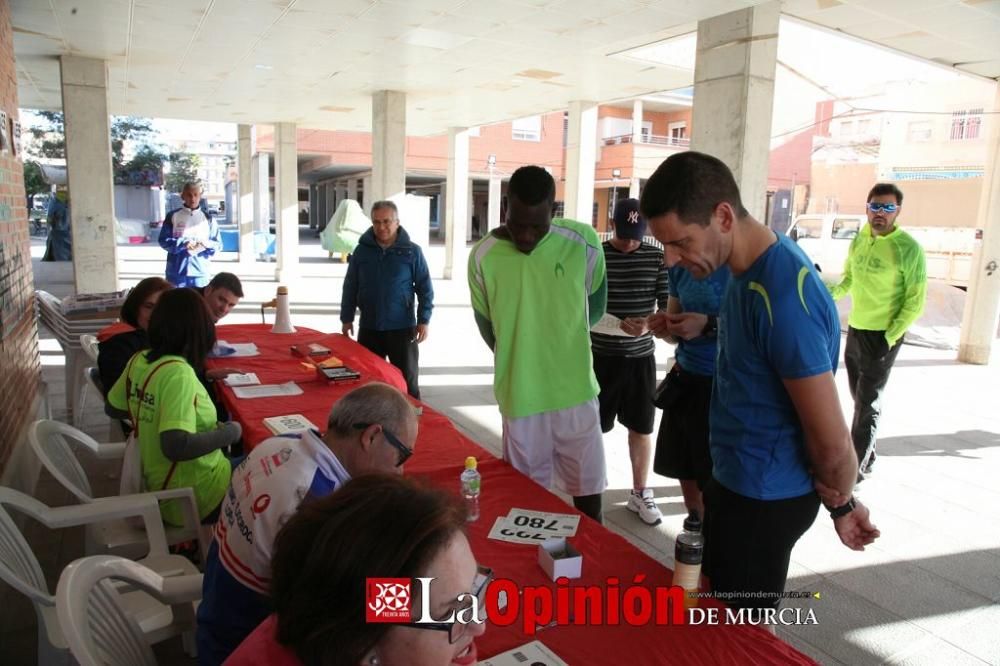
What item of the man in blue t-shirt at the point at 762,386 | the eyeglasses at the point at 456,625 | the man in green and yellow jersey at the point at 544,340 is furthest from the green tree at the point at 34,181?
the eyeglasses at the point at 456,625

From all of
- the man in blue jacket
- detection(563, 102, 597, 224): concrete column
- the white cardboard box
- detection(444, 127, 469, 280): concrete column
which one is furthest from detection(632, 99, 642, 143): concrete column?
the white cardboard box

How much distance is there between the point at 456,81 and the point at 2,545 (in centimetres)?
911

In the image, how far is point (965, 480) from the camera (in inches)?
176

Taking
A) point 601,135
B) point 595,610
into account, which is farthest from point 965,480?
point 601,135

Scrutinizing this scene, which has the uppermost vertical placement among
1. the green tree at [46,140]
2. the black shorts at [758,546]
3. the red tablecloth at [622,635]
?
the green tree at [46,140]

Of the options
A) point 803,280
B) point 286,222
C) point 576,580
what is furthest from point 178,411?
point 286,222

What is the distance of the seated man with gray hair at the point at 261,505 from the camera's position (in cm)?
144

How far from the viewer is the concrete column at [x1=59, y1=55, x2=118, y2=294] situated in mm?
8375

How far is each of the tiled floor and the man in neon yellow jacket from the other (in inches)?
18.3

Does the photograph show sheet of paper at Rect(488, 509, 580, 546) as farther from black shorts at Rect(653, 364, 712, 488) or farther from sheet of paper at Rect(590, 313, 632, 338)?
sheet of paper at Rect(590, 313, 632, 338)

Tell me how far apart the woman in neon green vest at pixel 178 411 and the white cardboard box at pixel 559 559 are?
1.33 m

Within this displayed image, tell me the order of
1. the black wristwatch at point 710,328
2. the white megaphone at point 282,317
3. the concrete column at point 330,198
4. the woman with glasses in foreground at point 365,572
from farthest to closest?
the concrete column at point 330,198
the white megaphone at point 282,317
the black wristwatch at point 710,328
the woman with glasses in foreground at point 365,572

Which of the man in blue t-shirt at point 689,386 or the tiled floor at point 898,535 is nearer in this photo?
the tiled floor at point 898,535

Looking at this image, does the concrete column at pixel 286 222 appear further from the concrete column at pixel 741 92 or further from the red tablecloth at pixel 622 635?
the red tablecloth at pixel 622 635
